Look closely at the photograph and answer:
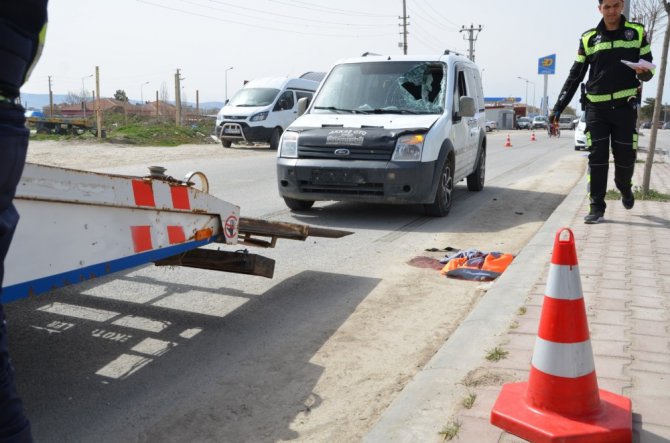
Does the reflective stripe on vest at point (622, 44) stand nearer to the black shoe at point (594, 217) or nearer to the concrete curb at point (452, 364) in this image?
the black shoe at point (594, 217)

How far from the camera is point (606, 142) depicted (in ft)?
24.1

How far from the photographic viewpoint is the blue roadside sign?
12706 cm

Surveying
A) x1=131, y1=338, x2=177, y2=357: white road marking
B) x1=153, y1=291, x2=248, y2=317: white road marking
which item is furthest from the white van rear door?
x1=131, y1=338, x2=177, y2=357: white road marking

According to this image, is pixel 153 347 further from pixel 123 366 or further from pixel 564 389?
pixel 564 389

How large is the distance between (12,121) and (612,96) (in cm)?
676

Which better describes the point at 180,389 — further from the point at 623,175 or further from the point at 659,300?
the point at 623,175

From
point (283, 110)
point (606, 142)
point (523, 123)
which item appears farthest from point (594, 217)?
point (523, 123)

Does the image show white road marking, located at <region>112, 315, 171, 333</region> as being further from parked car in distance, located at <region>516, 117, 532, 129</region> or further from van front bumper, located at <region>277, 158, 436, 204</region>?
parked car in distance, located at <region>516, 117, 532, 129</region>

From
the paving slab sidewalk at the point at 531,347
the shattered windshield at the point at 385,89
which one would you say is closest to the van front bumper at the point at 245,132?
the shattered windshield at the point at 385,89

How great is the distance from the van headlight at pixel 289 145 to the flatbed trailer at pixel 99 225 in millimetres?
3820

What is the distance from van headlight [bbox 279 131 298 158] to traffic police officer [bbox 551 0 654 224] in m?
3.02

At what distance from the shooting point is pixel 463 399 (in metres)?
2.98

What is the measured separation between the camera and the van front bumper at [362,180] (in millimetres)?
7883

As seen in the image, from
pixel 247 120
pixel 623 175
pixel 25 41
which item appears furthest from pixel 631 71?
pixel 247 120
